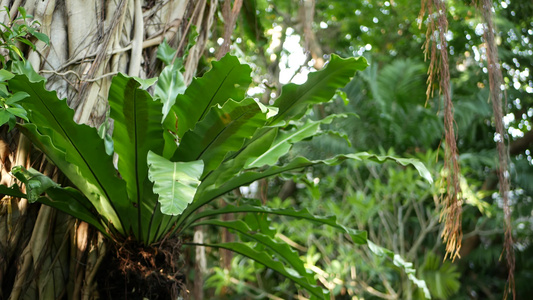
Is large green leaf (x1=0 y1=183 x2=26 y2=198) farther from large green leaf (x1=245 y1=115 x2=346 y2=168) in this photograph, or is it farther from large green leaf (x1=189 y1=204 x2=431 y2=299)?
large green leaf (x1=245 y1=115 x2=346 y2=168)

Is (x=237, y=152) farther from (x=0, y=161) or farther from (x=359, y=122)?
(x=359, y=122)

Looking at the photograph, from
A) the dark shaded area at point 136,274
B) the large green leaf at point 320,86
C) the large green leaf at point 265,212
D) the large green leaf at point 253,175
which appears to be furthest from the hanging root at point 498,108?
the dark shaded area at point 136,274

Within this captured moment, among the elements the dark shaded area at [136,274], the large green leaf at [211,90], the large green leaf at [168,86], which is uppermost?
the large green leaf at [168,86]

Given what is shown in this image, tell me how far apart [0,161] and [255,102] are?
0.67 meters

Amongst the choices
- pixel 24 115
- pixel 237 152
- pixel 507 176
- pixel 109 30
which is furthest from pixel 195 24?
pixel 507 176

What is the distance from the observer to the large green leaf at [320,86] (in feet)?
4.02

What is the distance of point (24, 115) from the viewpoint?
1.09 metres

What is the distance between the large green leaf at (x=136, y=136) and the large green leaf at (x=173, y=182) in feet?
0.36

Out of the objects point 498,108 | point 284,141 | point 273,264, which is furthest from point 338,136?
point 498,108

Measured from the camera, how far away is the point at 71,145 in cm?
114

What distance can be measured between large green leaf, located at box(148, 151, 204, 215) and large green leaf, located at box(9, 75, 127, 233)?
179 mm

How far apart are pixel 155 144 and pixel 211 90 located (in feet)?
0.58

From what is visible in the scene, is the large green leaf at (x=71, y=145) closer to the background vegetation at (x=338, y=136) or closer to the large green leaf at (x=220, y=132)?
the background vegetation at (x=338, y=136)

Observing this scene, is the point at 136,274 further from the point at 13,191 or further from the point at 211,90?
the point at 211,90
